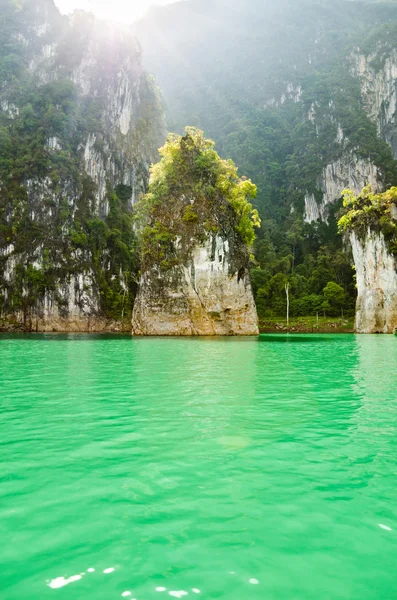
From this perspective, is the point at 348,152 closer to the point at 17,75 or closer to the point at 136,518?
the point at 17,75

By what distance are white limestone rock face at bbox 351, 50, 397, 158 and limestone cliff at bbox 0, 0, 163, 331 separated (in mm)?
56917

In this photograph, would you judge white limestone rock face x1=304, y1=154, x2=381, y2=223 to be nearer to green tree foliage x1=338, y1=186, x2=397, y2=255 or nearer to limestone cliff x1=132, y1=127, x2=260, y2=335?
green tree foliage x1=338, y1=186, x2=397, y2=255

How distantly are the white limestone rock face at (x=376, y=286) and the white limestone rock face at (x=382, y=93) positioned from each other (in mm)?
68131

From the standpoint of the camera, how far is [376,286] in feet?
148

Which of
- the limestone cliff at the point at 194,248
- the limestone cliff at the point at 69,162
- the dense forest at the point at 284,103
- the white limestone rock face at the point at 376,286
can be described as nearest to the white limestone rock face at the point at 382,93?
the dense forest at the point at 284,103

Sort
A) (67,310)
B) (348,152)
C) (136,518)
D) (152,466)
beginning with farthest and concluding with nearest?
(348,152), (67,310), (152,466), (136,518)

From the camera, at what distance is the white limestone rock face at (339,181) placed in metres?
93.8

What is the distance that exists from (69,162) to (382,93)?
83979mm

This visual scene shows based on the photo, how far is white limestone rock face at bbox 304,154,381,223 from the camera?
308 ft

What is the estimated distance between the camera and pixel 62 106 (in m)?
68.6

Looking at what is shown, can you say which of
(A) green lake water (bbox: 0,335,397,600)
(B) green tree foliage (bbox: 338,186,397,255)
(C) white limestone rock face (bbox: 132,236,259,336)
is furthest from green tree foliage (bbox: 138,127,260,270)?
(A) green lake water (bbox: 0,335,397,600)

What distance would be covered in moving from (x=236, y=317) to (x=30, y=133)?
49.1m

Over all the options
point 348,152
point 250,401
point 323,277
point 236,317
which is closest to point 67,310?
point 236,317

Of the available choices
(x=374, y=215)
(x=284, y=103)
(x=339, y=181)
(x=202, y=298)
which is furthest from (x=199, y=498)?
(x=284, y=103)
